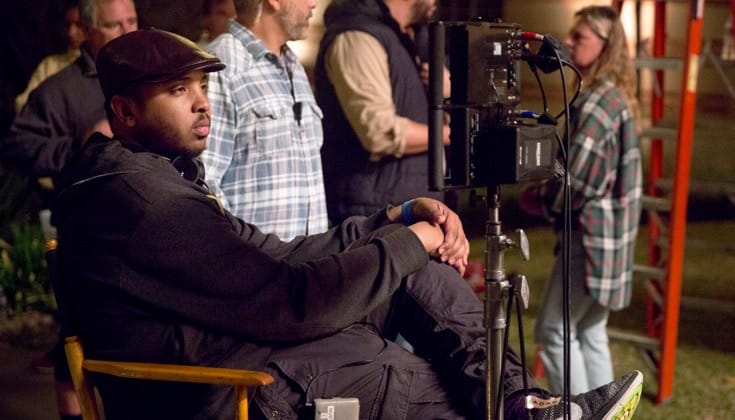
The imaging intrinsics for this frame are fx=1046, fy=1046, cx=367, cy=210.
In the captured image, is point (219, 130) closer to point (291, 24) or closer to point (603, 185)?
point (291, 24)

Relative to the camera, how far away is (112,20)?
4.46 metres

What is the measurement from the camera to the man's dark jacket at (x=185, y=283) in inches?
96.7

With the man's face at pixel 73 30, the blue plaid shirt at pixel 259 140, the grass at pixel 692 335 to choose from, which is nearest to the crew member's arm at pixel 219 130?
the blue plaid shirt at pixel 259 140

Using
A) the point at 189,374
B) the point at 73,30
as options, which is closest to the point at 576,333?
the point at 189,374

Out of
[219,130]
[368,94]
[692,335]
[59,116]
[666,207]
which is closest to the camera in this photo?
[219,130]

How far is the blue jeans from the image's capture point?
183 inches

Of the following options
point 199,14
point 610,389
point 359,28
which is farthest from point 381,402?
point 199,14

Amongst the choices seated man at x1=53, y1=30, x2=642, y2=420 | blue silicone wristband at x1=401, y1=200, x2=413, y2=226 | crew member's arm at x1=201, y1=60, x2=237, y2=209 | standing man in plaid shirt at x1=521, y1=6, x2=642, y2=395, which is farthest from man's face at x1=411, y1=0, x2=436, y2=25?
seated man at x1=53, y1=30, x2=642, y2=420

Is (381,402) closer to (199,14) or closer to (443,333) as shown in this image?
(443,333)

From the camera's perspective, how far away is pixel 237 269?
96.9 inches

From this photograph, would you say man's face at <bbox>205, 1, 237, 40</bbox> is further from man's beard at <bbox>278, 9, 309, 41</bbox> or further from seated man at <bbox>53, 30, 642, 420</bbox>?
seated man at <bbox>53, 30, 642, 420</bbox>

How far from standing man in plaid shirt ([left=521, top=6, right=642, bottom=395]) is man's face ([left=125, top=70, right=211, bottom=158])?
A: 7.21 ft

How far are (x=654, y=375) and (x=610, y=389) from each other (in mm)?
2791

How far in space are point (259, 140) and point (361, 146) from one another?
3.23ft
